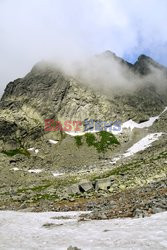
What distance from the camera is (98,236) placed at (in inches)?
651

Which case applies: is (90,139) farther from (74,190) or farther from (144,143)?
(74,190)

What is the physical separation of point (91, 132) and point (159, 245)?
170174 millimetres

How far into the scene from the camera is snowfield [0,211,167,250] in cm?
1377

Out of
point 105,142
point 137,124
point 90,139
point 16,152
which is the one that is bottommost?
point 16,152

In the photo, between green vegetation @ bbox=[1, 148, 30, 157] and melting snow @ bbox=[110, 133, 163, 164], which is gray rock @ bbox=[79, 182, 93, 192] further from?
green vegetation @ bbox=[1, 148, 30, 157]

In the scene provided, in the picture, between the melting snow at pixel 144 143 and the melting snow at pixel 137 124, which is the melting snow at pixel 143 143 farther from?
the melting snow at pixel 137 124

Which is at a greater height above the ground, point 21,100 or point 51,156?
point 21,100

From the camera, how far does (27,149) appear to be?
170000mm

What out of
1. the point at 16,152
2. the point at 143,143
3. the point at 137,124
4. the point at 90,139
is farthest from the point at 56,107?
the point at 143,143

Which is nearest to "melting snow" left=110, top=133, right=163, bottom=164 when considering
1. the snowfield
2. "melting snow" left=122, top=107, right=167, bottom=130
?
"melting snow" left=122, top=107, right=167, bottom=130

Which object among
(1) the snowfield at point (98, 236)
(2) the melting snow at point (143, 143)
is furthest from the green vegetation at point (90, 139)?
(1) the snowfield at point (98, 236)

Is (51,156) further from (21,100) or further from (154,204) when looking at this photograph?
(154,204)

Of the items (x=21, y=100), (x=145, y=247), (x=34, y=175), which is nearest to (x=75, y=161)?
(x=34, y=175)

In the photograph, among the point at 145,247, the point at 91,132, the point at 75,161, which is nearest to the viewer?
the point at 145,247
